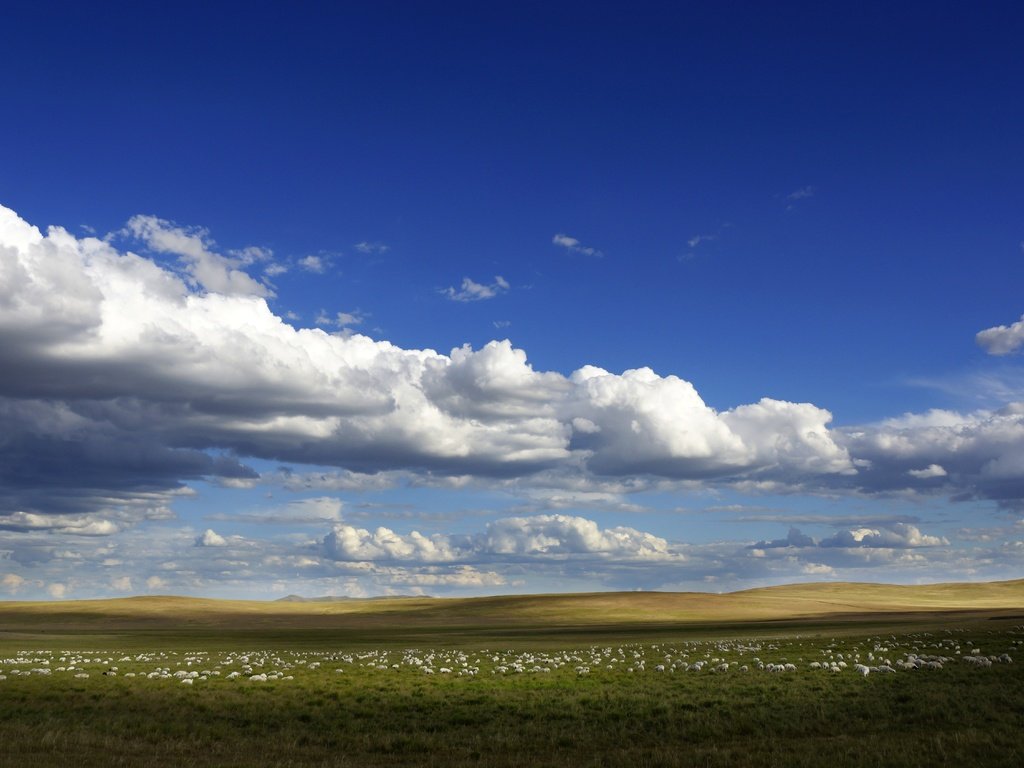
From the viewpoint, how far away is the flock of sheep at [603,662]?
34625mm

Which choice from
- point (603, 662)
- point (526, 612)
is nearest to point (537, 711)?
point (603, 662)

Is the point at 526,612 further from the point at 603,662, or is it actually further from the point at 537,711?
the point at 537,711

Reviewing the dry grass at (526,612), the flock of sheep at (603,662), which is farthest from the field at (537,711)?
the dry grass at (526,612)

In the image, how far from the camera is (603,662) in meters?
41.0

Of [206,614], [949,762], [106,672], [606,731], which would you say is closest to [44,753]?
[606,731]

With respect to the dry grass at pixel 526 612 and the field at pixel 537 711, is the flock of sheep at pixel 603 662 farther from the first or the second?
the dry grass at pixel 526 612

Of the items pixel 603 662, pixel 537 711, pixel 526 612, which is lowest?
pixel 526 612

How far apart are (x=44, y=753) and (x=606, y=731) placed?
14.1 m

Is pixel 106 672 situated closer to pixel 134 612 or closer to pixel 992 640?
pixel 992 640

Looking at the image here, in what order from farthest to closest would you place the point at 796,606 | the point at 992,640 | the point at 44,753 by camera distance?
1. the point at 796,606
2. the point at 992,640
3. the point at 44,753

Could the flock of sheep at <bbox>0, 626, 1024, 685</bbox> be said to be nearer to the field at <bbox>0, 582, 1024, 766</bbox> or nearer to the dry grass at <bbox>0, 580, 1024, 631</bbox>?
the field at <bbox>0, 582, 1024, 766</bbox>

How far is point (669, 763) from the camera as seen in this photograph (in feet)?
57.8

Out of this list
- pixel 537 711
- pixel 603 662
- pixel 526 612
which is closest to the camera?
pixel 537 711

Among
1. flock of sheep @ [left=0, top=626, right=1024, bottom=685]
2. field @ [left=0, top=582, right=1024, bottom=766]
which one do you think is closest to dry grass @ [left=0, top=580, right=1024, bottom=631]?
flock of sheep @ [left=0, top=626, right=1024, bottom=685]
